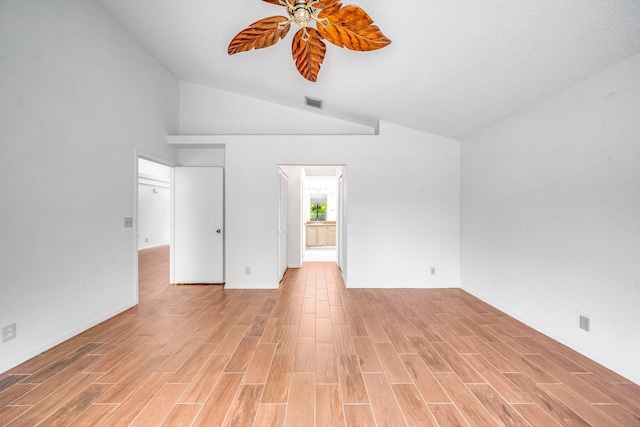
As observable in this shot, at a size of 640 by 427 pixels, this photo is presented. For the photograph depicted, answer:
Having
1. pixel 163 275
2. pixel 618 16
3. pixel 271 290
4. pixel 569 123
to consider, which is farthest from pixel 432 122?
pixel 163 275

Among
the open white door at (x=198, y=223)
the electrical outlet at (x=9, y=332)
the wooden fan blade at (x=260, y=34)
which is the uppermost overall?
the wooden fan blade at (x=260, y=34)

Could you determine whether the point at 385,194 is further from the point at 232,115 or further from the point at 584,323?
the point at 232,115

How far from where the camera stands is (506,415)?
1468 mm

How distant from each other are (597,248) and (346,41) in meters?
2.56

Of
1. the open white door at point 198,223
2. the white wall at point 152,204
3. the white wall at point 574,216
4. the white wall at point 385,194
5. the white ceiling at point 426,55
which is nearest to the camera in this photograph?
the white ceiling at point 426,55

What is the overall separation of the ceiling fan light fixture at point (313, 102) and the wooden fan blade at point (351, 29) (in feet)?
7.13

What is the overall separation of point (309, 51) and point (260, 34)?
0.35m

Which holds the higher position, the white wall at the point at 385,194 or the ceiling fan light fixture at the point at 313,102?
the ceiling fan light fixture at the point at 313,102

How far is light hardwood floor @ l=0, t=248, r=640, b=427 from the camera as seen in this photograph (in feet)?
4.82

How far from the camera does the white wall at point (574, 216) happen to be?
1854mm

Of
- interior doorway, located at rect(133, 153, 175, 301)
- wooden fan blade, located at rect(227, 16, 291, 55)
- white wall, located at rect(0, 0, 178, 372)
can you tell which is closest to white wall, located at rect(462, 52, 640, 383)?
wooden fan blade, located at rect(227, 16, 291, 55)

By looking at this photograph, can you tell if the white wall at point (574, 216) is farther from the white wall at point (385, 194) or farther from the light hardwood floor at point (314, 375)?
the white wall at point (385, 194)

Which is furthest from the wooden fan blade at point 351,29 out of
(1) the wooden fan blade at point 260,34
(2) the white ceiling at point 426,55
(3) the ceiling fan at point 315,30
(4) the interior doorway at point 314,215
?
(4) the interior doorway at point 314,215

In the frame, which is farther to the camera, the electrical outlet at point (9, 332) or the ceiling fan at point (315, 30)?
the electrical outlet at point (9, 332)
